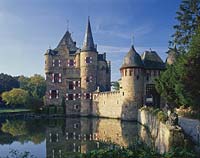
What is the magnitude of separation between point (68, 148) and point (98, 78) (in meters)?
29.7

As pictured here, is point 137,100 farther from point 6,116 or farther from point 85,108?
point 6,116

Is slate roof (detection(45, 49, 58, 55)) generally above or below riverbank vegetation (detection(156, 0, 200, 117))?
above

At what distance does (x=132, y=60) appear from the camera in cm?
3819

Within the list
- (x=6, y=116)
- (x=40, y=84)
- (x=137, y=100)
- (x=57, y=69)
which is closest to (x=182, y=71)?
(x=137, y=100)

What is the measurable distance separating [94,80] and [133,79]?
9649mm

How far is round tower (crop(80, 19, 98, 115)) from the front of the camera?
151 ft

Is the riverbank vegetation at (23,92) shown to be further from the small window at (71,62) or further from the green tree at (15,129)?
the green tree at (15,129)

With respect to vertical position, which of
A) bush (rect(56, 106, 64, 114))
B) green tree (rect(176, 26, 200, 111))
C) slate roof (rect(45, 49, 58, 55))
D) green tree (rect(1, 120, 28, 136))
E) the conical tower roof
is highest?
slate roof (rect(45, 49, 58, 55))

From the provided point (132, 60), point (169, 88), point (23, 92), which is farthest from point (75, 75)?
point (169, 88)

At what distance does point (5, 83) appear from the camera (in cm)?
7144

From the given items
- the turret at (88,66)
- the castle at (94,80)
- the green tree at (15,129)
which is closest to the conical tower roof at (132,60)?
the castle at (94,80)

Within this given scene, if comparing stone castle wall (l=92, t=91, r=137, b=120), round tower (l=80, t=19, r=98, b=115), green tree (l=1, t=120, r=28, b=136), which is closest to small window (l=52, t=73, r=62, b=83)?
round tower (l=80, t=19, r=98, b=115)

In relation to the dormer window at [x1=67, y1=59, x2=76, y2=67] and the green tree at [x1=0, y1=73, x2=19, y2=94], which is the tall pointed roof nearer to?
the dormer window at [x1=67, y1=59, x2=76, y2=67]

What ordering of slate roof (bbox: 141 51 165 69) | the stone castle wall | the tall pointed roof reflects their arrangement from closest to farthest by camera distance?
the stone castle wall → slate roof (bbox: 141 51 165 69) → the tall pointed roof
